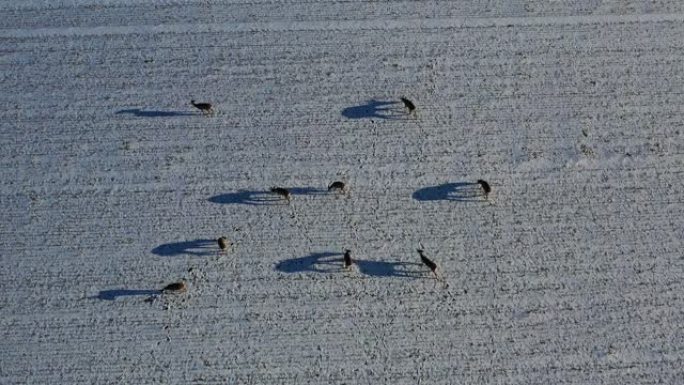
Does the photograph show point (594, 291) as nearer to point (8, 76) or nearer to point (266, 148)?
point (266, 148)

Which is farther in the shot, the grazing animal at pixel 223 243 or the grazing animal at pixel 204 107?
the grazing animal at pixel 204 107

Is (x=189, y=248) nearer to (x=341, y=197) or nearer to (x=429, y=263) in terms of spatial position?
(x=341, y=197)

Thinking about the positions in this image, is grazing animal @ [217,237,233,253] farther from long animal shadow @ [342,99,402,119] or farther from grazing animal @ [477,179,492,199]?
grazing animal @ [477,179,492,199]

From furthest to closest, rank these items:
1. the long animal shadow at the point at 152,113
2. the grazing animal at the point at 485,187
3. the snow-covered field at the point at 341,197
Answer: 1. the long animal shadow at the point at 152,113
2. the grazing animal at the point at 485,187
3. the snow-covered field at the point at 341,197

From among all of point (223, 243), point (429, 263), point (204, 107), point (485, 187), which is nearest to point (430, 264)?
point (429, 263)

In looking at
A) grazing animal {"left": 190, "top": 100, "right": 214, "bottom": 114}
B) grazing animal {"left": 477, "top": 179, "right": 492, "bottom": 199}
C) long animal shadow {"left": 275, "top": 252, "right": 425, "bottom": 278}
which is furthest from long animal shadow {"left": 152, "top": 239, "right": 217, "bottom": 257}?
grazing animal {"left": 477, "top": 179, "right": 492, "bottom": 199}

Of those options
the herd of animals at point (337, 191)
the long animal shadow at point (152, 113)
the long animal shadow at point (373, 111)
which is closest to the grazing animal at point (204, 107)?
the herd of animals at point (337, 191)

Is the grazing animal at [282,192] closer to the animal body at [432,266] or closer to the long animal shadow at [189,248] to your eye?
the long animal shadow at [189,248]
